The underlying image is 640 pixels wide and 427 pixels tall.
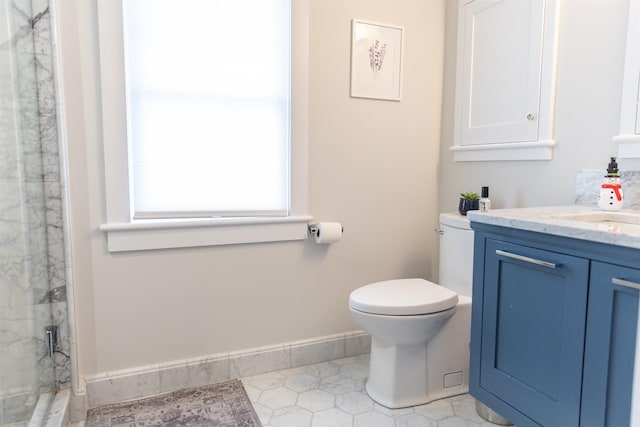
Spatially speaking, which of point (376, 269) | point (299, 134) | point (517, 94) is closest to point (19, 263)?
point (299, 134)

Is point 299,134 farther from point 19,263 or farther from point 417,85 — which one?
point 19,263

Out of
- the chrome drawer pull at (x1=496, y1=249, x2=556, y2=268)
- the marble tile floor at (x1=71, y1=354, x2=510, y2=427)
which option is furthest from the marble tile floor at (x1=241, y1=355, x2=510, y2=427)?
the chrome drawer pull at (x1=496, y1=249, x2=556, y2=268)

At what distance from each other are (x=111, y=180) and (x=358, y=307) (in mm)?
1136

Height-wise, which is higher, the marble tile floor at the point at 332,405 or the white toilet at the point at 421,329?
the white toilet at the point at 421,329

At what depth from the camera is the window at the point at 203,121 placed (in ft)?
5.83

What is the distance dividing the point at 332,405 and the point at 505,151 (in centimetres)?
137

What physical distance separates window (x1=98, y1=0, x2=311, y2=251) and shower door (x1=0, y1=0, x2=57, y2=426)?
0.80 ft

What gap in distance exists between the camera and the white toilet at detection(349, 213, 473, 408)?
174 cm

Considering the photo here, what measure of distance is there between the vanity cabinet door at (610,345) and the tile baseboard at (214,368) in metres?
1.28

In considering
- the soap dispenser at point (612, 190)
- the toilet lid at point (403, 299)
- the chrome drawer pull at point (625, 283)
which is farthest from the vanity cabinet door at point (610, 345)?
the toilet lid at point (403, 299)

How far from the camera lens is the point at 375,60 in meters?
2.21

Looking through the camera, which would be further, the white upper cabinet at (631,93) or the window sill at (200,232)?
the window sill at (200,232)

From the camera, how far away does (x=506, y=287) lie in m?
1.44

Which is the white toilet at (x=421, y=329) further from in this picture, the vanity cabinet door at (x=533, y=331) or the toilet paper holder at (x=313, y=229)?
the toilet paper holder at (x=313, y=229)
